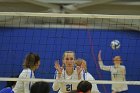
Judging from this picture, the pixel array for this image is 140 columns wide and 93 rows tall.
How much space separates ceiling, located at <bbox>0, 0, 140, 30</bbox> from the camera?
623 centimetres

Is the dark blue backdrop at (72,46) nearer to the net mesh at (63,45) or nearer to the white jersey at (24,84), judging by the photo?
the net mesh at (63,45)

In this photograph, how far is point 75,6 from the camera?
6.23m

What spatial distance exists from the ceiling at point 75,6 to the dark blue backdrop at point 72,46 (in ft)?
1.24

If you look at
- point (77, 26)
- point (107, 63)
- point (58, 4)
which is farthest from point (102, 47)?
point (58, 4)

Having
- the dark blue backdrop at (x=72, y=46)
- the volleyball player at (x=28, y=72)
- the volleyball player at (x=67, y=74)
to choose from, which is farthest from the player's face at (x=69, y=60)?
the dark blue backdrop at (x=72, y=46)

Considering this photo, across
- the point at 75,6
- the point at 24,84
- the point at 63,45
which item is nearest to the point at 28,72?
the point at 24,84

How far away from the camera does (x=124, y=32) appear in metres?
6.75

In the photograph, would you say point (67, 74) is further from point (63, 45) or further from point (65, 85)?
point (63, 45)

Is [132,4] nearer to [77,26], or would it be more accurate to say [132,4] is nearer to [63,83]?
[77,26]

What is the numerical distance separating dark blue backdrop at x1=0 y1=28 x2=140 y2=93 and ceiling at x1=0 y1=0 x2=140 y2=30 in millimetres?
377

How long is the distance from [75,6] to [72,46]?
36.7 inches

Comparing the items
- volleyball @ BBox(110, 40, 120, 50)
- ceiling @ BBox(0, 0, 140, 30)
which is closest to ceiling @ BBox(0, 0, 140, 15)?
ceiling @ BBox(0, 0, 140, 30)

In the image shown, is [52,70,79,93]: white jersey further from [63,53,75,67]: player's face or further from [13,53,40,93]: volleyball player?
[13,53,40,93]: volleyball player

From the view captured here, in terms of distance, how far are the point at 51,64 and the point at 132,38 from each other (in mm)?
1550
